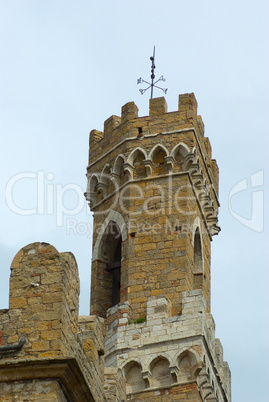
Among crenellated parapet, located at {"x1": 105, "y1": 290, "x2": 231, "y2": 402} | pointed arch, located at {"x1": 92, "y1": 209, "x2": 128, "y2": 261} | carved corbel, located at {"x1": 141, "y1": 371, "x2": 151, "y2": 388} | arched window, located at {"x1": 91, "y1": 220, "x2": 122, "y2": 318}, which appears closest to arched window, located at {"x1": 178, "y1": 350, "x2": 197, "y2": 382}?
crenellated parapet, located at {"x1": 105, "y1": 290, "x2": 231, "y2": 402}

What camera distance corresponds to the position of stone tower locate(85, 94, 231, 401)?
22.0m

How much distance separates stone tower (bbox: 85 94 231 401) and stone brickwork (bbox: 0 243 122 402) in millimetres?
10534

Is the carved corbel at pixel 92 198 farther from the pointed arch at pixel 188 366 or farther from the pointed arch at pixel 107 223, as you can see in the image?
the pointed arch at pixel 188 366

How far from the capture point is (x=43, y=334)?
35.4 ft

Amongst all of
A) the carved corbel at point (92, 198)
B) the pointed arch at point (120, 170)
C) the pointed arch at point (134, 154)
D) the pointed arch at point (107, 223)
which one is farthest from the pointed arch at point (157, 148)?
the carved corbel at point (92, 198)

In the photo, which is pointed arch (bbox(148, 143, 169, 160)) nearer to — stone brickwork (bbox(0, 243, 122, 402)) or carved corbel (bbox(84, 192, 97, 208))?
carved corbel (bbox(84, 192, 97, 208))

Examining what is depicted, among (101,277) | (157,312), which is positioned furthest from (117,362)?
(101,277)

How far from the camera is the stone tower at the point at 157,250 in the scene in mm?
22047

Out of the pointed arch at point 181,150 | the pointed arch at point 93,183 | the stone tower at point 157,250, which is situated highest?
the pointed arch at point 93,183

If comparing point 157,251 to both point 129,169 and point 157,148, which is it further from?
point 157,148

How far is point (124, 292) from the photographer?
23.1m

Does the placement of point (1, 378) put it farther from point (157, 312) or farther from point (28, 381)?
point (157, 312)

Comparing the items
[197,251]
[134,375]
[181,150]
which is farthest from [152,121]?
[134,375]

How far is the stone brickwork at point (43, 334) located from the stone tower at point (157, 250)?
10.5 metres
